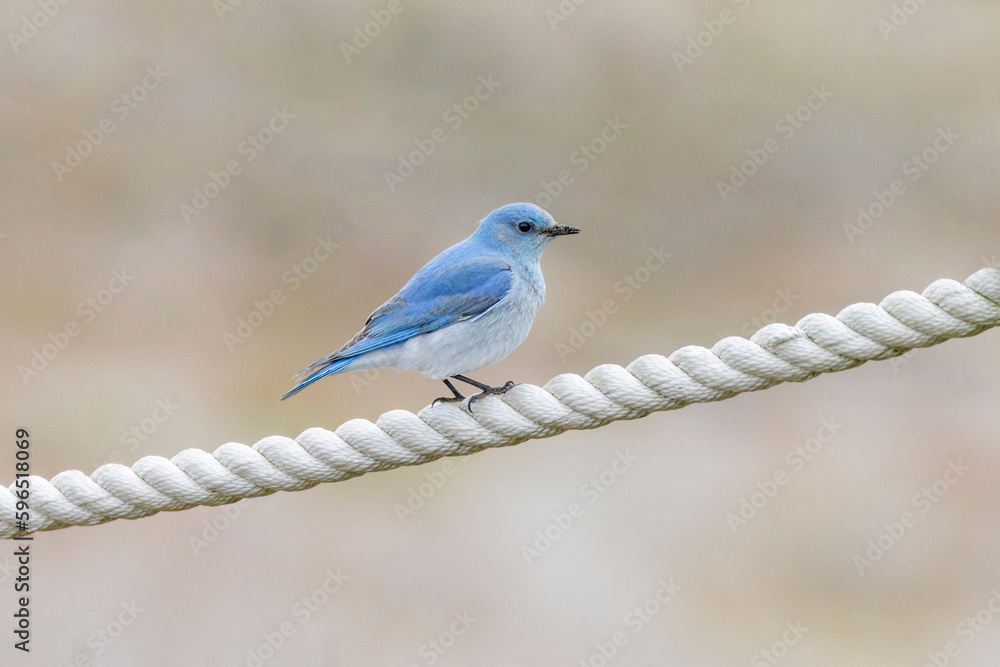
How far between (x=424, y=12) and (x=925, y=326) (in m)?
9.42

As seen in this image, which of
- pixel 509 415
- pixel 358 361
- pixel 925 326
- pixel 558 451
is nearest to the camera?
pixel 925 326

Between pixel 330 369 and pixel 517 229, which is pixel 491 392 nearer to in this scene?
pixel 330 369

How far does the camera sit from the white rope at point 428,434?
297 cm

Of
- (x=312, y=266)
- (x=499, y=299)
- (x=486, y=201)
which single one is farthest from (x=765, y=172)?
(x=499, y=299)

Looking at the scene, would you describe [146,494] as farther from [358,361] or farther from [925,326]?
[925,326]

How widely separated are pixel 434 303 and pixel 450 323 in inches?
4.0

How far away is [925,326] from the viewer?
2811 mm

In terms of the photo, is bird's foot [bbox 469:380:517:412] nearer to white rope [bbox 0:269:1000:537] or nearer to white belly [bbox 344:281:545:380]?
white rope [bbox 0:269:1000:537]
